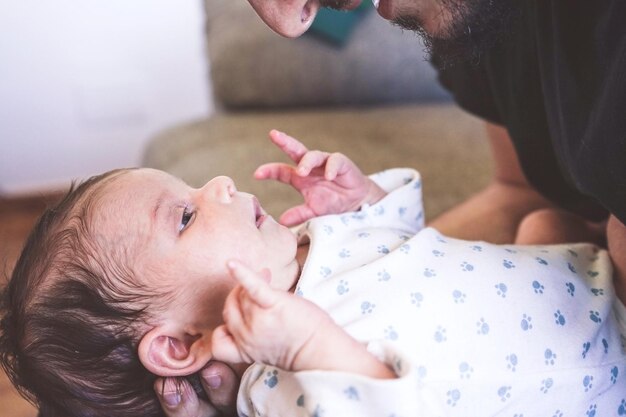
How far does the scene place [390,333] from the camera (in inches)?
32.0

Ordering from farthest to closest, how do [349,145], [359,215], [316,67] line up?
1. [316,67]
2. [349,145]
3. [359,215]

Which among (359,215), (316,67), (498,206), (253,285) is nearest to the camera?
(253,285)

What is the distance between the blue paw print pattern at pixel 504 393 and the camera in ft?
2.69

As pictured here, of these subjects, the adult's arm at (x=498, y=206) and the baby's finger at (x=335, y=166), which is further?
the adult's arm at (x=498, y=206)

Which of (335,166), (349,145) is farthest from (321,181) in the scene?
(349,145)

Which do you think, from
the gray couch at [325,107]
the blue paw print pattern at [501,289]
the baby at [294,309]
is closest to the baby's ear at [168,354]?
the baby at [294,309]

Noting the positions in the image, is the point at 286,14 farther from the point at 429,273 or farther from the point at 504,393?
the point at 504,393

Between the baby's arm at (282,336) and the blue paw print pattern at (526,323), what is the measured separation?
19 centimetres

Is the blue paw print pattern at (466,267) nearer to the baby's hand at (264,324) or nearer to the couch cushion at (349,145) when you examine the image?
the baby's hand at (264,324)

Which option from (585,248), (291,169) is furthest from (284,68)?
(585,248)

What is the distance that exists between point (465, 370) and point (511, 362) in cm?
6

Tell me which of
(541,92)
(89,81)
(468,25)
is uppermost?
(468,25)

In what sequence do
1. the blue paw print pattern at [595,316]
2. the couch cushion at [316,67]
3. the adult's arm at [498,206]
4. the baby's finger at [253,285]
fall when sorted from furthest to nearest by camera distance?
1. the couch cushion at [316,67]
2. the adult's arm at [498,206]
3. the blue paw print pattern at [595,316]
4. the baby's finger at [253,285]

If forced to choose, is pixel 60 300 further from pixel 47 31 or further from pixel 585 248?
pixel 47 31
